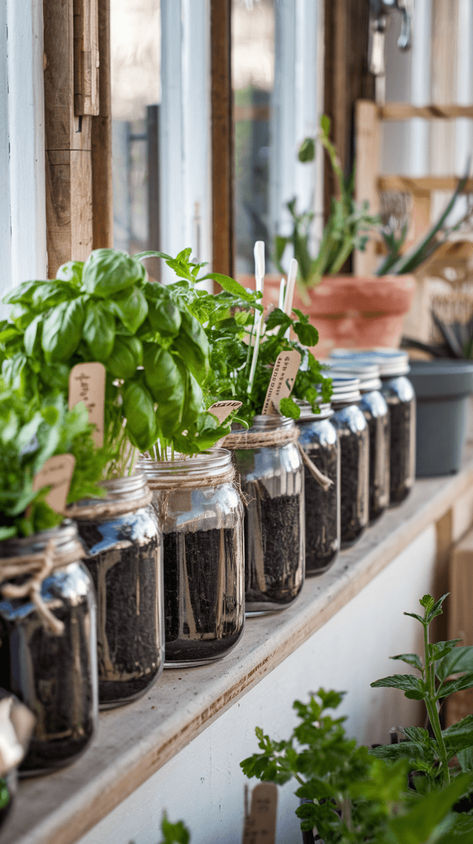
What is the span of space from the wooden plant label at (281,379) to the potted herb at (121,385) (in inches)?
8.3

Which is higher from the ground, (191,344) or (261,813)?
(191,344)

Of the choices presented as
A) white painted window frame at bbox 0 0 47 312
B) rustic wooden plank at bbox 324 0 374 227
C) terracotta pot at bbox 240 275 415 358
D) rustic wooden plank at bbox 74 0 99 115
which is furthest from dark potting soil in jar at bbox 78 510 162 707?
rustic wooden plank at bbox 324 0 374 227

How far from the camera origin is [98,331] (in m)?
0.78

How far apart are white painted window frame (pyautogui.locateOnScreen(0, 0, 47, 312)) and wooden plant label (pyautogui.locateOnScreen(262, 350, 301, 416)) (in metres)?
0.29

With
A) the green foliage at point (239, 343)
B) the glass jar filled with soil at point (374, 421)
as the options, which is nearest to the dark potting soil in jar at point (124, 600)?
the green foliage at point (239, 343)

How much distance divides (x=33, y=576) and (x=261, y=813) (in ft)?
0.83

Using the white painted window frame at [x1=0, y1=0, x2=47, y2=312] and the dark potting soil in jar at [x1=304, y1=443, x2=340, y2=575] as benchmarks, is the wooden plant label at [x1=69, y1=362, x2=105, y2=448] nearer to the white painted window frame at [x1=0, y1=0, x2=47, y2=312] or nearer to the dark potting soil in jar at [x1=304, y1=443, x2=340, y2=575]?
the white painted window frame at [x1=0, y1=0, x2=47, y2=312]

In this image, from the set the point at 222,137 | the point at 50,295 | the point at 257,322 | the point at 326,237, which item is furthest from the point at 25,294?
the point at 326,237

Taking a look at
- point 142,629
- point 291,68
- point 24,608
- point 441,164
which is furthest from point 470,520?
point 441,164

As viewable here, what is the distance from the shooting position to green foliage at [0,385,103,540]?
0.71 m

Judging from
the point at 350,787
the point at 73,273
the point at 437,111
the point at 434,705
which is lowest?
the point at 434,705

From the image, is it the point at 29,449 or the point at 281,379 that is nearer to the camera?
the point at 29,449

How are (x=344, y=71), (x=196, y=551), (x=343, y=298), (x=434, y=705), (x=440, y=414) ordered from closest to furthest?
(x=196, y=551) < (x=434, y=705) < (x=343, y=298) < (x=440, y=414) < (x=344, y=71)

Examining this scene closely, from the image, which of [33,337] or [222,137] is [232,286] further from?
[222,137]
